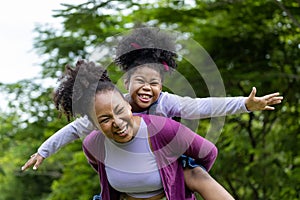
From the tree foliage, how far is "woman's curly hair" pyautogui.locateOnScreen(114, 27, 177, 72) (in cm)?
328

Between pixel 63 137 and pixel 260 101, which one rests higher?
pixel 260 101

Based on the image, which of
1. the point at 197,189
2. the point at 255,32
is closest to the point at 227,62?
the point at 255,32

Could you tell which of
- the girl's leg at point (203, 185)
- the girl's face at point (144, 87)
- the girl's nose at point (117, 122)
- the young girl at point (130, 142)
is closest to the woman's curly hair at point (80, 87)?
the young girl at point (130, 142)

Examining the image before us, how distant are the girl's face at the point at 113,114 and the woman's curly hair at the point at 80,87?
0.11 ft

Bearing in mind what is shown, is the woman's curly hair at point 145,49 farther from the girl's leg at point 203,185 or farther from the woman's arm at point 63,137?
the girl's leg at point 203,185

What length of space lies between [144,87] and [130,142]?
278 mm

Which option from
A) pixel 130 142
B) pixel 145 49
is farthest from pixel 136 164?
pixel 145 49

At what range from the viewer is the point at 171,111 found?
2.91 meters

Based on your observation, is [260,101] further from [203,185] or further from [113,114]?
[113,114]

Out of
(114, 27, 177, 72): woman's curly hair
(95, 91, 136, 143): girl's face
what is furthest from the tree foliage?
(95, 91, 136, 143): girl's face

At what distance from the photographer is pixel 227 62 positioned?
24.8ft

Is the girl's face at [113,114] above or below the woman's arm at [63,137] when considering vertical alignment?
above

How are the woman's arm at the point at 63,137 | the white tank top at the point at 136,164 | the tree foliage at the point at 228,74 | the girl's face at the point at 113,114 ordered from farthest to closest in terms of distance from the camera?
the tree foliage at the point at 228,74, the woman's arm at the point at 63,137, the white tank top at the point at 136,164, the girl's face at the point at 113,114

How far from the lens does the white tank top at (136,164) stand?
2.70m
